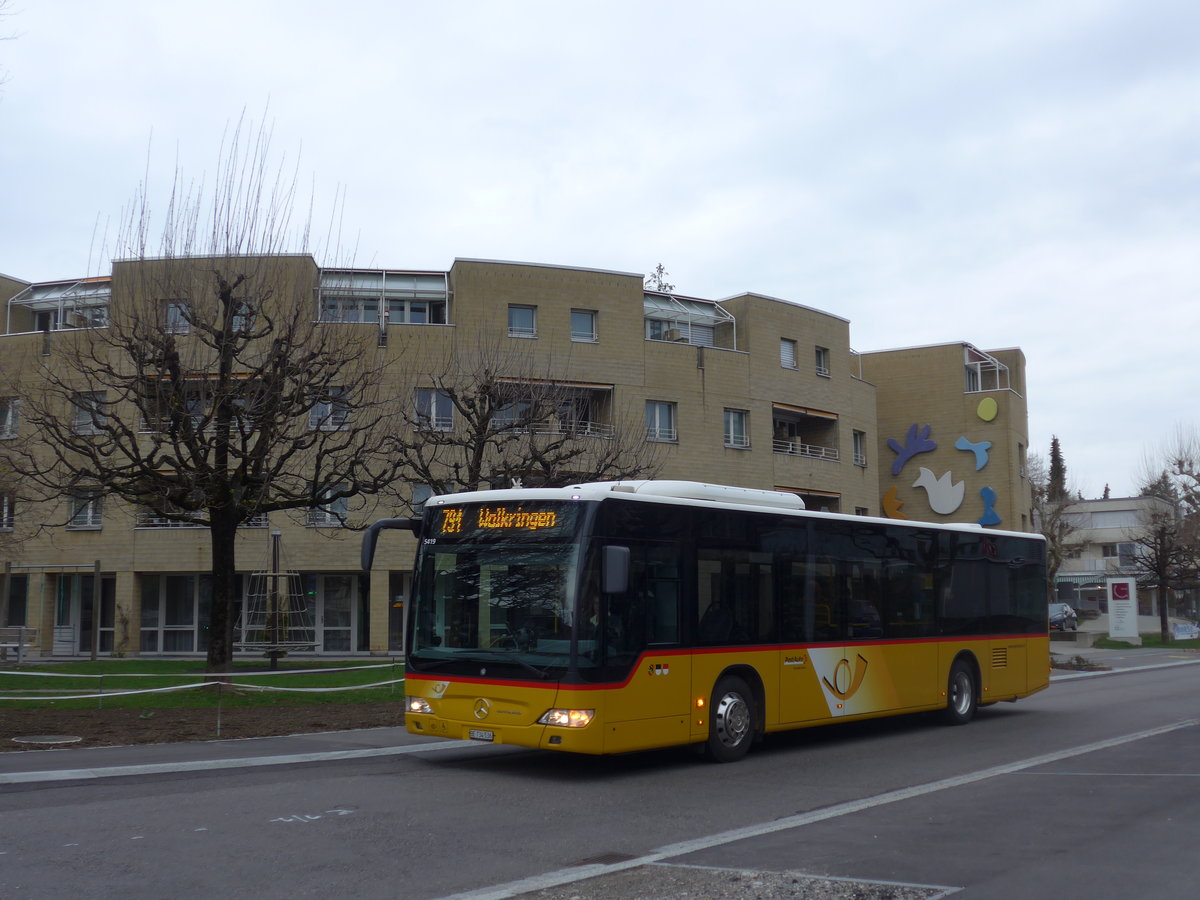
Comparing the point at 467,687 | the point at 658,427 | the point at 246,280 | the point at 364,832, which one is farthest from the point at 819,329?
the point at 364,832

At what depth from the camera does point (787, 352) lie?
4231cm

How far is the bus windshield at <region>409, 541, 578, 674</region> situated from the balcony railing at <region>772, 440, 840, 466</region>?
30.2 meters

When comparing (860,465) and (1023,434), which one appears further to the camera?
(1023,434)

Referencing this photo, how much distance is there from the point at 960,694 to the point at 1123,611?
31.1 metres

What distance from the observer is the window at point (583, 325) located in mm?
36688

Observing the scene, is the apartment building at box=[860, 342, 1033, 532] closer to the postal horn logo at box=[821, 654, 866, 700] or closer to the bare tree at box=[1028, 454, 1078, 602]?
the bare tree at box=[1028, 454, 1078, 602]

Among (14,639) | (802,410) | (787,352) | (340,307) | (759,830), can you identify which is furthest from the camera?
(787,352)

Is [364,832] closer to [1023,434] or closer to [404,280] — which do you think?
[404,280]

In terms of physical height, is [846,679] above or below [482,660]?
below

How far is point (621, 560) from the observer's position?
34.3ft

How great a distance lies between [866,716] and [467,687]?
554 cm

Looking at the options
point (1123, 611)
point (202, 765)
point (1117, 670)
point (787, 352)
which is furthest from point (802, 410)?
point (202, 765)

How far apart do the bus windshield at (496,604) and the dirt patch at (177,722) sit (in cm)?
389

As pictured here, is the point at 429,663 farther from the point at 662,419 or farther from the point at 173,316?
the point at 662,419
